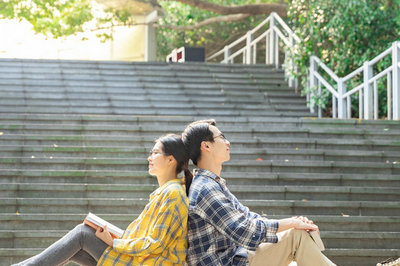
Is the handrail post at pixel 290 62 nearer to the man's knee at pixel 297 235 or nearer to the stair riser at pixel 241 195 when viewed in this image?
the stair riser at pixel 241 195

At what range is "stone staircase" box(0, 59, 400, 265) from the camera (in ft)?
23.4

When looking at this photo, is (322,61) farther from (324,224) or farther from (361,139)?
(324,224)

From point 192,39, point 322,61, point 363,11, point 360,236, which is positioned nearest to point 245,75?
point 322,61

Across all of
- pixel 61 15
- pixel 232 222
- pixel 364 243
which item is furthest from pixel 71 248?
pixel 61 15

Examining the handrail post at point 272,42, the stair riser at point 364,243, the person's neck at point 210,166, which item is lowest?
the stair riser at point 364,243

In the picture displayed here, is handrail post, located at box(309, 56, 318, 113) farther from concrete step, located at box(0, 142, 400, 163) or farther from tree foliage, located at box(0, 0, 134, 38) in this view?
tree foliage, located at box(0, 0, 134, 38)

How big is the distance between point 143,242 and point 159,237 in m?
0.09

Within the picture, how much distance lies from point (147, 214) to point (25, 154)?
16.3 ft

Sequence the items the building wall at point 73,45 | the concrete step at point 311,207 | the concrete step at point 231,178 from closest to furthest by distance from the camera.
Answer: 1. the concrete step at point 311,207
2. the concrete step at point 231,178
3. the building wall at point 73,45

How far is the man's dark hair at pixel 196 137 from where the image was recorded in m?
4.05

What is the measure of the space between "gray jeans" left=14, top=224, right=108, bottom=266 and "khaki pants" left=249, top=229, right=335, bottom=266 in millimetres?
844

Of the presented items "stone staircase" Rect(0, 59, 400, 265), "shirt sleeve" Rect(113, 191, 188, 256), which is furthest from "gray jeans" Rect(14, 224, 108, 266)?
"stone staircase" Rect(0, 59, 400, 265)

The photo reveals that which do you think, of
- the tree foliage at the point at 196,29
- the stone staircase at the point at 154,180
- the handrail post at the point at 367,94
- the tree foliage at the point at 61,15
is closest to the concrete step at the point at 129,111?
the stone staircase at the point at 154,180

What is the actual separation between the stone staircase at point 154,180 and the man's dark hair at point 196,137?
3036mm
